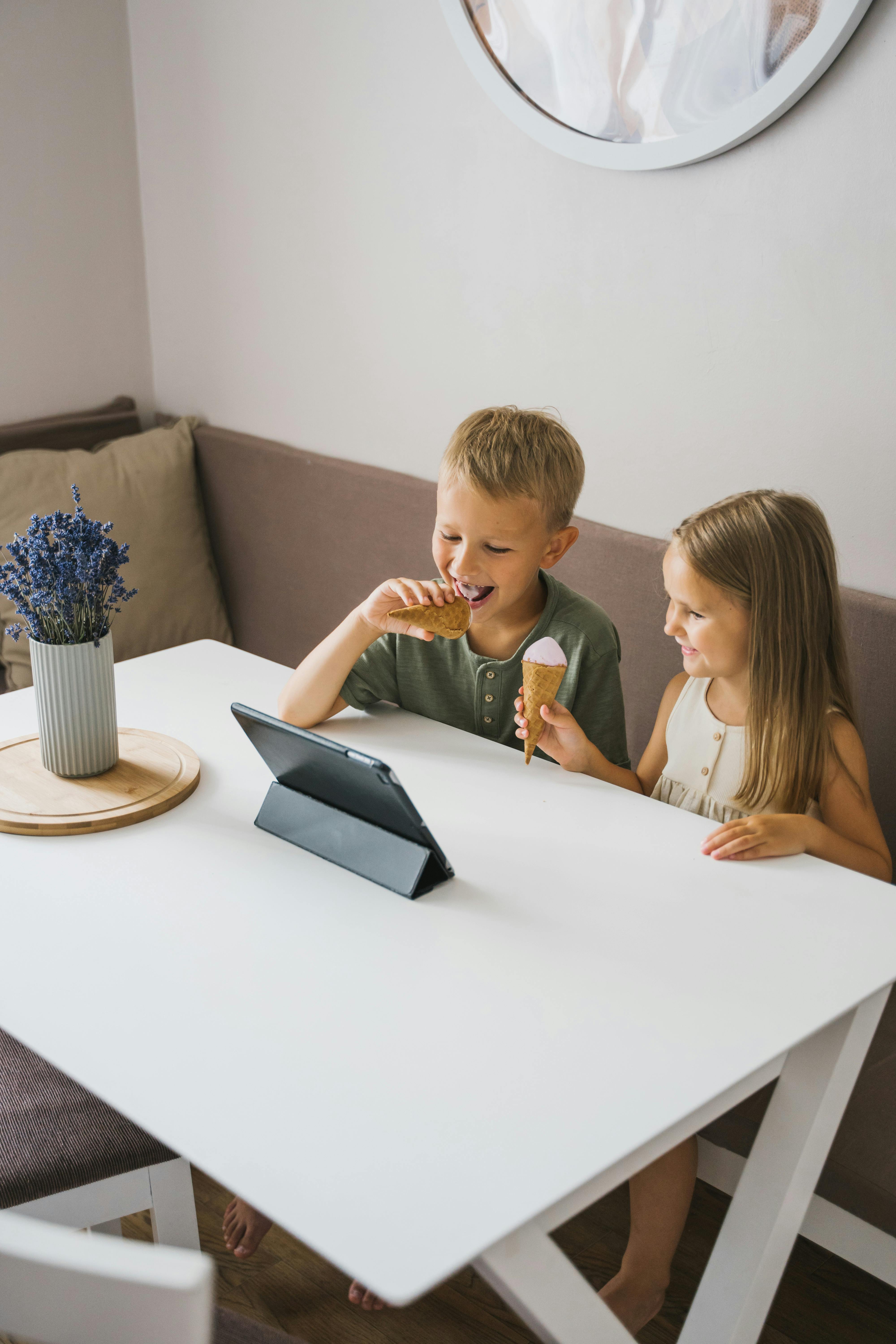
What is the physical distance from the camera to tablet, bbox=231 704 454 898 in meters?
1.11

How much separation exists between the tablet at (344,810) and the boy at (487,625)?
0.28 m

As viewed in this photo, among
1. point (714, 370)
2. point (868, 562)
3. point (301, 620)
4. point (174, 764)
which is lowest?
point (301, 620)

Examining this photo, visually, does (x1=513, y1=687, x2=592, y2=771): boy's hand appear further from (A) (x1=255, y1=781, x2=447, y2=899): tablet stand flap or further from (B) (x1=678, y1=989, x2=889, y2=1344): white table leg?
(B) (x1=678, y1=989, x2=889, y2=1344): white table leg

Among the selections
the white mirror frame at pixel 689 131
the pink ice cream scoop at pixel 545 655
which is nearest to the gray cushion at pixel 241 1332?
the pink ice cream scoop at pixel 545 655

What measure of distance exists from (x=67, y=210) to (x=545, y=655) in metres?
Answer: 2.08

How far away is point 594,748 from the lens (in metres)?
→ 1.49

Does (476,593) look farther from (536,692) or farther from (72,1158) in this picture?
(72,1158)

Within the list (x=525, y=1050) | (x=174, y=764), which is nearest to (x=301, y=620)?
(x=174, y=764)

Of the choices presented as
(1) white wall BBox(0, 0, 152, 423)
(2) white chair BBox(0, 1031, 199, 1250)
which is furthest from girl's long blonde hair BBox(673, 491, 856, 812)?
(1) white wall BBox(0, 0, 152, 423)

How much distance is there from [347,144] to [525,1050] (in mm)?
2067

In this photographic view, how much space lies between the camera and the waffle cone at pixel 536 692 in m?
1.34

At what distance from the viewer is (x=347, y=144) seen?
7.74ft

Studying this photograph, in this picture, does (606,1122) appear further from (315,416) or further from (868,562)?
(315,416)

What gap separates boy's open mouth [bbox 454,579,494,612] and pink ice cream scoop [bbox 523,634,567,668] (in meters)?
0.26
